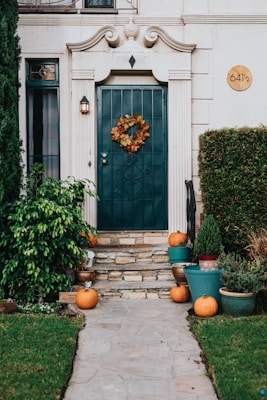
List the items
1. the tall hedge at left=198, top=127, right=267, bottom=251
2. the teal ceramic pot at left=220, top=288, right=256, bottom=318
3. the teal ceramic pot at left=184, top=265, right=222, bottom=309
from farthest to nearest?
the tall hedge at left=198, top=127, right=267, bottom=251 < the teal ceramic pot at left=184, top=265, right=222, bottom=309 < the teal ceramic pot at left=220, top=288, right=256, bottom=318

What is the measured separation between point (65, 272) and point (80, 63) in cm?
315

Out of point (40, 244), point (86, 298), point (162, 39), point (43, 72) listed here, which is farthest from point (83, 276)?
point (162, 39)

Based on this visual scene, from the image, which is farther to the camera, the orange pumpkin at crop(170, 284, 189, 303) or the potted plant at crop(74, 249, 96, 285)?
the potted plant at crop(74, 249, 96, 285)

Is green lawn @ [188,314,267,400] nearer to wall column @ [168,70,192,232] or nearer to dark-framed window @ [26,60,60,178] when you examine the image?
wall column @ [168,70,192,232]

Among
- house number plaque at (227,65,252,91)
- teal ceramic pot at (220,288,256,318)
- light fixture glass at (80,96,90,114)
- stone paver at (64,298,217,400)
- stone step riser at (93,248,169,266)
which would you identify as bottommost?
stone paver at (64,298,217,400)

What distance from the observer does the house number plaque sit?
27.5 feet

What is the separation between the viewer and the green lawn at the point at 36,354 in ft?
13.0

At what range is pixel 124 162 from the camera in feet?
27.6

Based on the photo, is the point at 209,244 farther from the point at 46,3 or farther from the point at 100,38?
the point at 46,3

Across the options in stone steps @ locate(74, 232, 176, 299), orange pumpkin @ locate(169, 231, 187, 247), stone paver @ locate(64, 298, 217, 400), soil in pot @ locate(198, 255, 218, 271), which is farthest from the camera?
orange pumpkin @ locate(169, 231, 187, 247)

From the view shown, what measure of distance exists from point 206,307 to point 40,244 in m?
1.98

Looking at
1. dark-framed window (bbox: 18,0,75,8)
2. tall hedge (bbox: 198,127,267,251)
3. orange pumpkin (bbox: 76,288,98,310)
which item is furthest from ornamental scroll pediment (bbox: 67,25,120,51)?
orange pumpkin (bbox: 76,288,98,310)

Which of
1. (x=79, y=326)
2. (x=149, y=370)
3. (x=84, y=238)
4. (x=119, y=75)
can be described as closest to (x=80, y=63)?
(x=119, y=75)

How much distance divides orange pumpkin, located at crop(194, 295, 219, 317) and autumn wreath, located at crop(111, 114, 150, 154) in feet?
9.76
